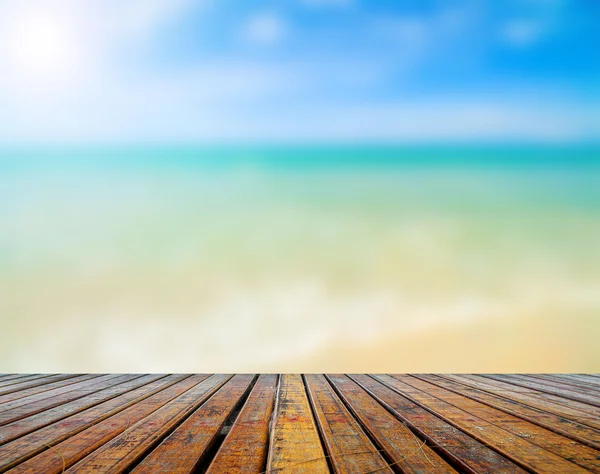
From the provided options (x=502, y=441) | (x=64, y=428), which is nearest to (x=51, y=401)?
(x=64, y=428)

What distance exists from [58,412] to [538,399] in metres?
3.30

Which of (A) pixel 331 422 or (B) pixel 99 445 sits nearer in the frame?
(B) pixel 99 445

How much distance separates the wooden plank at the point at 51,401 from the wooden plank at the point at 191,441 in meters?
1.02

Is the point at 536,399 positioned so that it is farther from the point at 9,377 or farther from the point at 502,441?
the point at 9,377

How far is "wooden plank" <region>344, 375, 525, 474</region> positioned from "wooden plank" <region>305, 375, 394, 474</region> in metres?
0.15

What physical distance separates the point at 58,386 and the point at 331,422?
8.61ft

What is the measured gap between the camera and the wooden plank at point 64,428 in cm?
150

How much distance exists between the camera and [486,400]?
258cm

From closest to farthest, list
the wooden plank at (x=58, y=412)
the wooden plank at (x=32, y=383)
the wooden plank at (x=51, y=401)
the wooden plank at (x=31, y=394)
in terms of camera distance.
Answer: the wooden plank at (x=58, y=412) < the wooden plank at (x=51, y=401) < the wooden plank at (x=31, y=394) < the wooden plank at (x=32, y=383)

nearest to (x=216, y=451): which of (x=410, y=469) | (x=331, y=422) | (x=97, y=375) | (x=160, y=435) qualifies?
(x=160, y=435)

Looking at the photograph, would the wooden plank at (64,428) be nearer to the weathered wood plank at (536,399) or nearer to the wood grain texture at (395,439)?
the wood grain texture at (395,439)

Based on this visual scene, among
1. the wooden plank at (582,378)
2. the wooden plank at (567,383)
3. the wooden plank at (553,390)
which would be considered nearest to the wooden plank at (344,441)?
the wooden plank at (553,390)

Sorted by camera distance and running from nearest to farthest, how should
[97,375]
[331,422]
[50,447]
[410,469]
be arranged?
[410,469], [50,447], [331,422], [97,375]

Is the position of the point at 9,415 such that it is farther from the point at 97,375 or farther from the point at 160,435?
the point at 97,375
